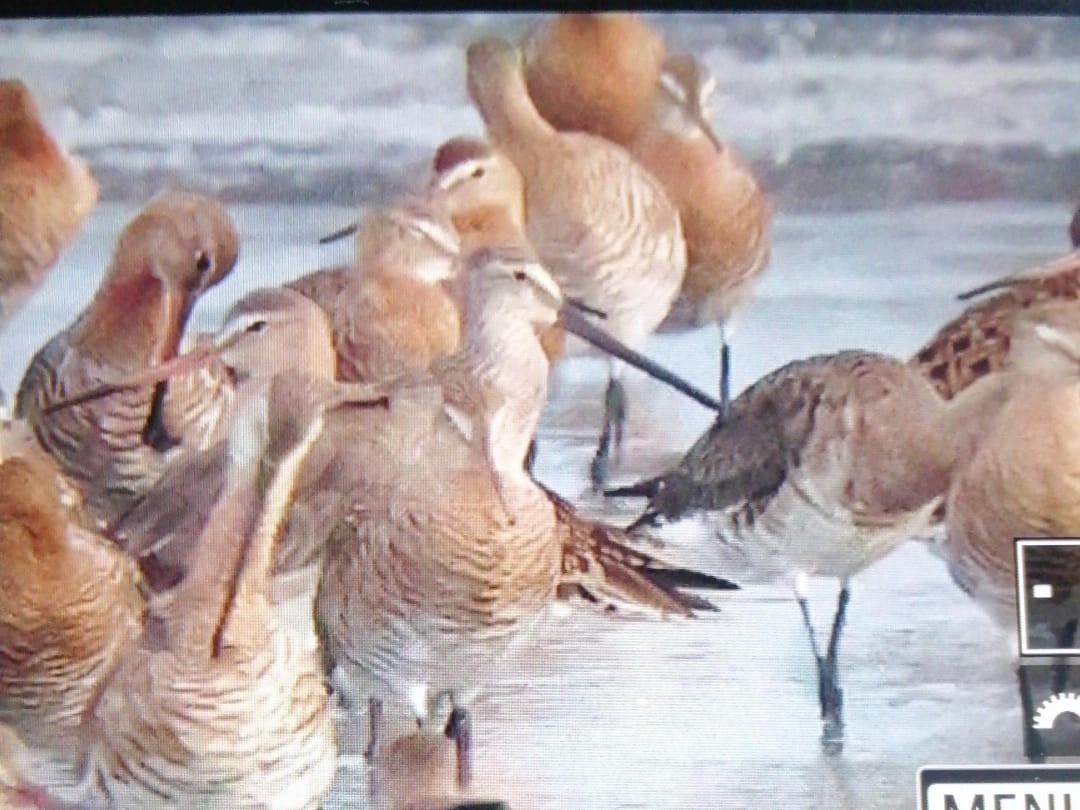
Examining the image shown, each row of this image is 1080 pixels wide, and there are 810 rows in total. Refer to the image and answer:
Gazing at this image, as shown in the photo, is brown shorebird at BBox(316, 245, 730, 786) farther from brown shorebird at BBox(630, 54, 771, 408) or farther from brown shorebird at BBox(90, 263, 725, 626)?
brown shorebird at BBox(630, 54, 771, 408)

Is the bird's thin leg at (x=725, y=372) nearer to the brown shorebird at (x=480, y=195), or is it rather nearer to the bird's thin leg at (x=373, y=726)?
the brown shorebird at (x=480, y=195)

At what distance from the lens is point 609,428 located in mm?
1292

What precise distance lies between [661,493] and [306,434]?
0.29 m

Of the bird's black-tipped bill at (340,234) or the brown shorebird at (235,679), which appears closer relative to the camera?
the brown shorebird at (235,679)

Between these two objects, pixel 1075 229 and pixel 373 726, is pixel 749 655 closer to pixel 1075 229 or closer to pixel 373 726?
pixel 373 726

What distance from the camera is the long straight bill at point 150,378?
4.22 ft

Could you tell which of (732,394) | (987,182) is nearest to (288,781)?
(732,394)

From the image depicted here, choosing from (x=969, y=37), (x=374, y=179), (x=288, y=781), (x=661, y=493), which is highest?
(x=969, y=37)

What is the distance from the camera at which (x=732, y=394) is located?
1294 mm

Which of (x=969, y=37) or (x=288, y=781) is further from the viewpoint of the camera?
(x=969, y=37)

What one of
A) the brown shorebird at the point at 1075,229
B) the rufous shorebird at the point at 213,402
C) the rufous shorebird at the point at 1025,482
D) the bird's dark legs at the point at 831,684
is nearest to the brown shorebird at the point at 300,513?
the rufous shorebird at the point at 213,402

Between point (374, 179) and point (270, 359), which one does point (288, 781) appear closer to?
point (270, 359)

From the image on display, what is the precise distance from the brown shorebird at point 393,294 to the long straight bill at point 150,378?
92mm

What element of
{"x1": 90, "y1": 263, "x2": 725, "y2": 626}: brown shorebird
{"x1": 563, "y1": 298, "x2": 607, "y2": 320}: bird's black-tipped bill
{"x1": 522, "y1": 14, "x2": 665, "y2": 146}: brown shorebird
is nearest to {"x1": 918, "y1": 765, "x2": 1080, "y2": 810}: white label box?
{"x1": 90, "y1": 263, "x2": 725, "y2": 626}: brown shorebird
